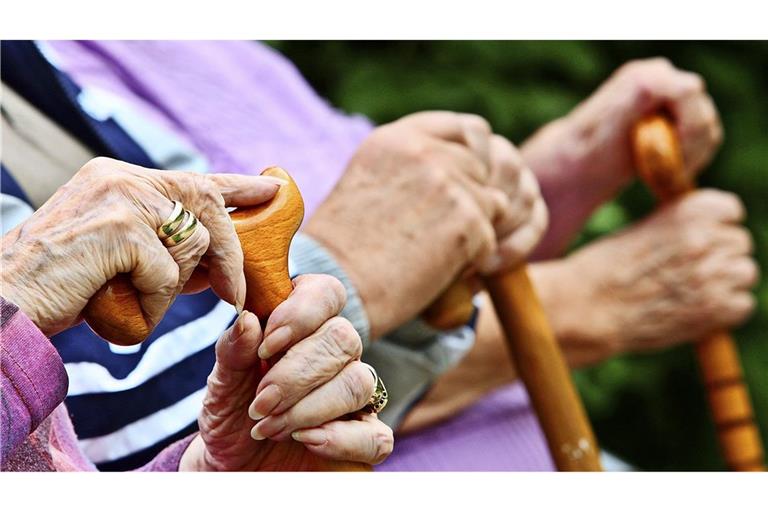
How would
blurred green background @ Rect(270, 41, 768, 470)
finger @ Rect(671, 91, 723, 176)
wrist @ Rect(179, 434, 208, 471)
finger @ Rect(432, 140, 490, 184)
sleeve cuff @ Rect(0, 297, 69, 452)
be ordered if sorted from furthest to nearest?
blurred green background @ Rect(270, 41, 768, 470) < finger @ Rect(671, 91, 723, 176) < finger @ Rect(432, 140, 490, 184) < wrist @ Rect(179, 434, 208, 471) < sleeve cuff @ Rect(0, 297, 69, 452)

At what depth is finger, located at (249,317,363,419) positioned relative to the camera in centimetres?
45

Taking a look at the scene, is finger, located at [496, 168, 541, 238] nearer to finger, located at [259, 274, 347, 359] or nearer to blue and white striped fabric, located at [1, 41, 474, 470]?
blue and white striped fabric, located at [1, 41, 474, 470]

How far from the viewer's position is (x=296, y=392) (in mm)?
453

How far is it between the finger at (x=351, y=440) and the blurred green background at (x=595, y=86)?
34.5 inches

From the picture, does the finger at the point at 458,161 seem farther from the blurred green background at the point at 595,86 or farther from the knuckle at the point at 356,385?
the blurred green background at the point at 595,86

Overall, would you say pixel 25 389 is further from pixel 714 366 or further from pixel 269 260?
pixel 714 366

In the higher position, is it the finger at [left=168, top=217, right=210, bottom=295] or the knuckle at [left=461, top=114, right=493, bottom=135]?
the finger at [left=168, top=217, right=210, bottom=295]

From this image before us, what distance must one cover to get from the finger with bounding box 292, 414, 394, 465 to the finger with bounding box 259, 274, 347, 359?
4 cm

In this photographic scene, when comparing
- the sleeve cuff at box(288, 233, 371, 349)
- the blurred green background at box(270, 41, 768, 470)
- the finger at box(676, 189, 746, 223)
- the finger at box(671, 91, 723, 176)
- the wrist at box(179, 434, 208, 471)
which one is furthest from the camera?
the blurred green background at box(270, 41, 768, 470)

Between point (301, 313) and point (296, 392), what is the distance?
36 mm

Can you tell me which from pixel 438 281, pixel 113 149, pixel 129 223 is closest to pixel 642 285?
pixel 438 281

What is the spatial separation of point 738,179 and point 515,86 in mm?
460

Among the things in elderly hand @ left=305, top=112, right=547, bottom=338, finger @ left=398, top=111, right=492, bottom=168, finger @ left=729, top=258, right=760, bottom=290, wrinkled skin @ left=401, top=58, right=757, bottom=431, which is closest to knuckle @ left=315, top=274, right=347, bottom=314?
elderly hand @ left=305, top=112, right=547, bottom=338

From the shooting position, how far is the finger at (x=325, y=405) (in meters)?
0.46
